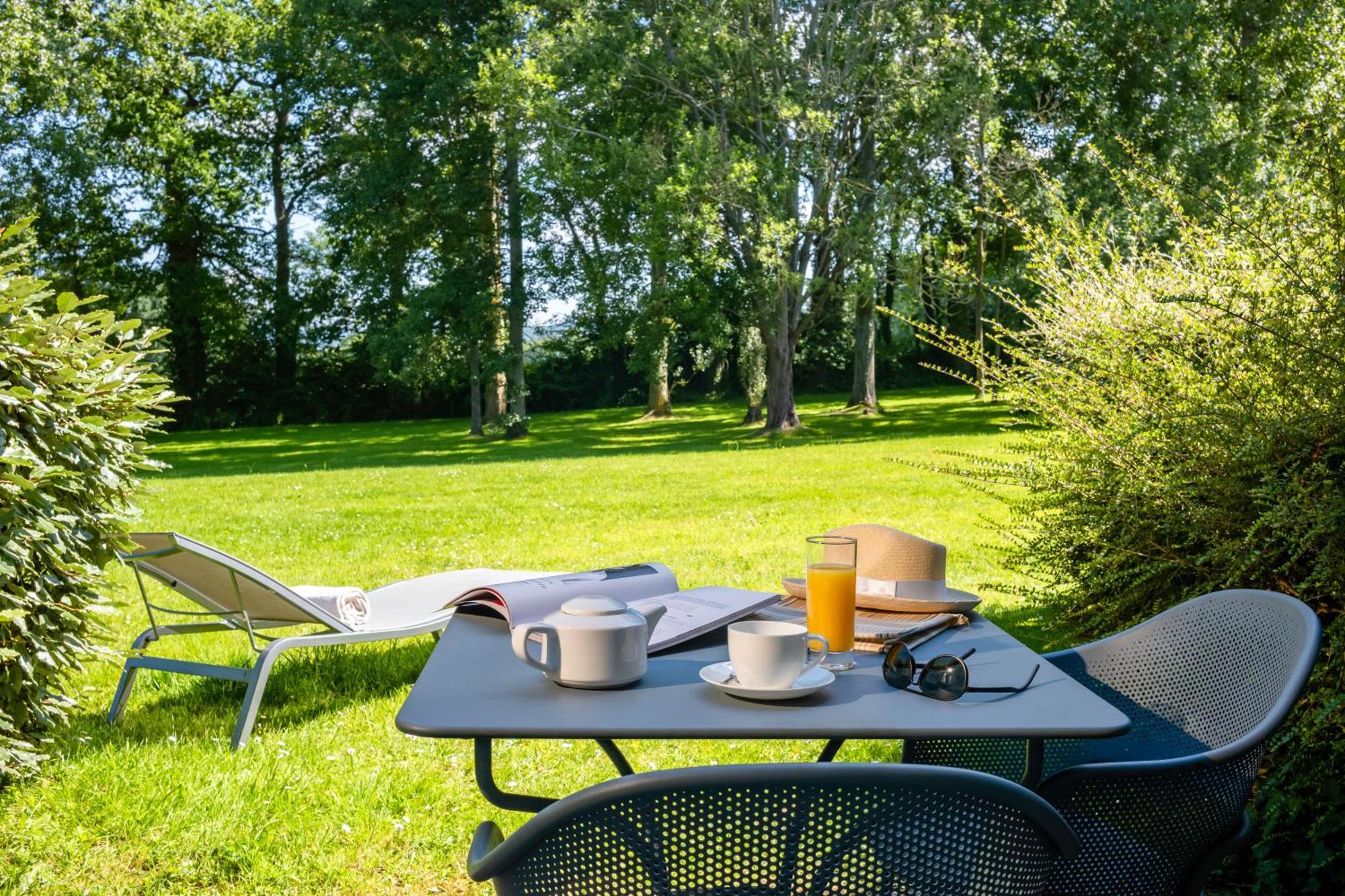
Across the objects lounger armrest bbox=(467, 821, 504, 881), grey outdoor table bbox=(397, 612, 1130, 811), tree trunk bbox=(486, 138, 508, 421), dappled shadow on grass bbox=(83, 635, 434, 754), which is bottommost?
dappled shadow on grass bbox=(83, 635, 434, 754)

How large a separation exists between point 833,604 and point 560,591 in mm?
649

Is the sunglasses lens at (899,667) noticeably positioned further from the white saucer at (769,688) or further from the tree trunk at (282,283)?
the tree trunk at (282,283)

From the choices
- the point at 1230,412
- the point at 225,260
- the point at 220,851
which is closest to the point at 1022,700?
the point at 1230,412

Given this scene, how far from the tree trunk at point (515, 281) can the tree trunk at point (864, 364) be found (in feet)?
23.7

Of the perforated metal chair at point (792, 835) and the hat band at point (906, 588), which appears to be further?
the hat band at point (906, 588)

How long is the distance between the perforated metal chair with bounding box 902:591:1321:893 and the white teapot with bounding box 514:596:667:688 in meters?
0.72

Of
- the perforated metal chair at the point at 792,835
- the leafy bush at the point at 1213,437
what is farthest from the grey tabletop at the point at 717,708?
the leafy bush at the point at 1213,437

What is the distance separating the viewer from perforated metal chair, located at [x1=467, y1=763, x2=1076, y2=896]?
3.88 feet

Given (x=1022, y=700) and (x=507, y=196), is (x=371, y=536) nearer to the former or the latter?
(x=1022, y=700)

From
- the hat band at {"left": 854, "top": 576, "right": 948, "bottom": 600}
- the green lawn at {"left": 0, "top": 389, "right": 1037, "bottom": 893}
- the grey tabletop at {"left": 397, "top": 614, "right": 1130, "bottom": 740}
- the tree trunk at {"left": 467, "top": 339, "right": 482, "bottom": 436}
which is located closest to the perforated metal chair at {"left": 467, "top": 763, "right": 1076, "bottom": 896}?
the grey tabletop at {"left": 397, "top": 614, "right": 1130, "bottom": 740}

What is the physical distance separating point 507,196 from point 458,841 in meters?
20.4

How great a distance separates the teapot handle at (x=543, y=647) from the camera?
6.10 ft

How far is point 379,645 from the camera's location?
5.59 metres

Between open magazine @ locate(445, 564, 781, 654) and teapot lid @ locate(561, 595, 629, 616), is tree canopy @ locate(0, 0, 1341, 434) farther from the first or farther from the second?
teapot lid @ locate(561, 595, 629, 616)
